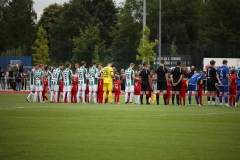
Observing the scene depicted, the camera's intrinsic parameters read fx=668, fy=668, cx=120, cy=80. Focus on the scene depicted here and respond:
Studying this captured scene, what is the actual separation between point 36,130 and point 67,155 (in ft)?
15.7

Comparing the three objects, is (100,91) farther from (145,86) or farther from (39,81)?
(39,81)

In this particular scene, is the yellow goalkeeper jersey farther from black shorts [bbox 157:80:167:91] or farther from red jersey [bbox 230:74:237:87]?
red jersey [bbox 230:74:237:87]

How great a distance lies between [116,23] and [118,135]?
103m

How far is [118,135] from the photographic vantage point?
17453mm

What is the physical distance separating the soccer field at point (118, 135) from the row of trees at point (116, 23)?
57.2 metres

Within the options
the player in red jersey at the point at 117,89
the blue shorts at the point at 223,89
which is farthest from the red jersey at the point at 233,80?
the player in red jersey at the point at 117,89

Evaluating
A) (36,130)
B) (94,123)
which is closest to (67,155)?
(36,130)

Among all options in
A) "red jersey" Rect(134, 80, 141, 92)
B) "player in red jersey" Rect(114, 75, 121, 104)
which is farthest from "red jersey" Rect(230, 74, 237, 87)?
"player in red jersey" Rect(114, 75, 121, 104)

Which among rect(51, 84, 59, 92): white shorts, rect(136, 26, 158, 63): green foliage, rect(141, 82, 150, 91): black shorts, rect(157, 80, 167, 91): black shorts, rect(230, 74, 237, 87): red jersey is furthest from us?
rect(136, 26, 158, 63): green foliage

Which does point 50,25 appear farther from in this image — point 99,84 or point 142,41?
point 99,84

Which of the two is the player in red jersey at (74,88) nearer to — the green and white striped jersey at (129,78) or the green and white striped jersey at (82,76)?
the green and white striped jersey at (82,76)

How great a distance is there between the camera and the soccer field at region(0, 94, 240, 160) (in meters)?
14.3

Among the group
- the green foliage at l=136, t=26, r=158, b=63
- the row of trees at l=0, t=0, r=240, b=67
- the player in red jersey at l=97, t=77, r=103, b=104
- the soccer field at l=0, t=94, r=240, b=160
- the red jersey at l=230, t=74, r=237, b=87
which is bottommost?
the soccer field at l=0, t=94, r=240, b=160

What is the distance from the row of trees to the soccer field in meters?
57.2
